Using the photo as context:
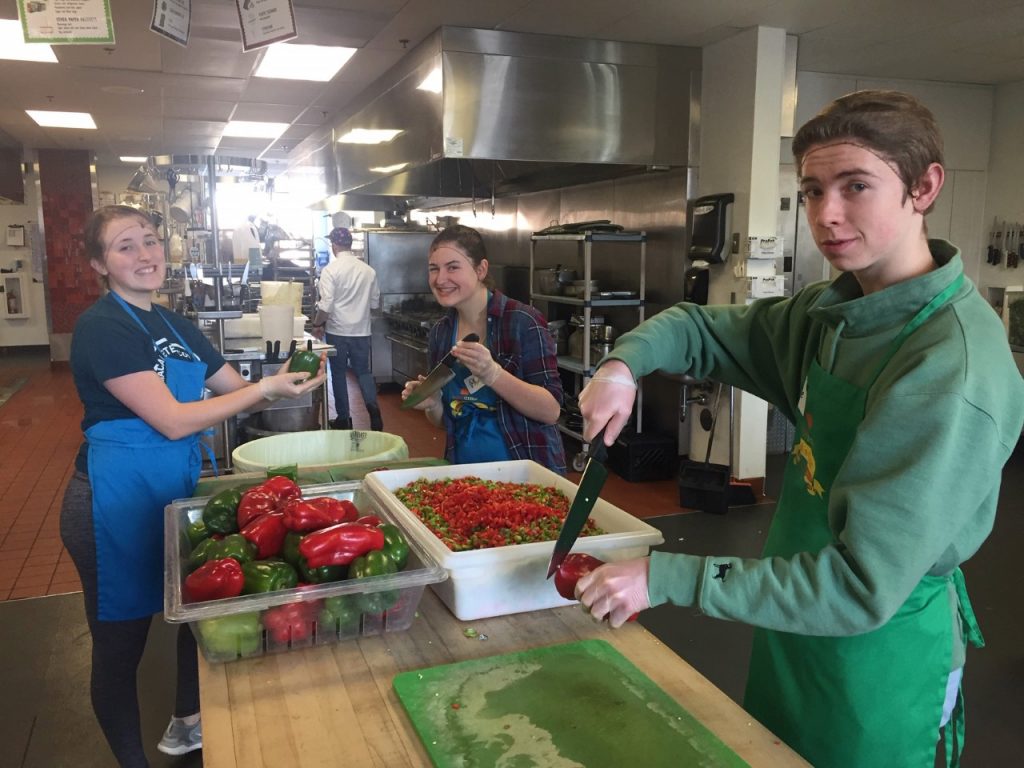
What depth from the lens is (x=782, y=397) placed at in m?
1.69

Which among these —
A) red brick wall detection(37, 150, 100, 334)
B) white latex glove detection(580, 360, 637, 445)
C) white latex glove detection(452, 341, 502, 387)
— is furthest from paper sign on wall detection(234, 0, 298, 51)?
red brick wall detection(37, 150, 100, 334)

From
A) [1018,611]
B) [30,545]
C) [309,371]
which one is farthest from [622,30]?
[30,545]

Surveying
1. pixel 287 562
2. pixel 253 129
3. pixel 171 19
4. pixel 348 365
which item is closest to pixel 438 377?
pixel 287 562

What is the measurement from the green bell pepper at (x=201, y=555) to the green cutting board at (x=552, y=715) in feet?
1.48

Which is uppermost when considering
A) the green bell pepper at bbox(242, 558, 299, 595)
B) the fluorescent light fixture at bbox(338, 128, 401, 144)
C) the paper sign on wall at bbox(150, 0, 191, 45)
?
the fluorescent light fixture at bbox(338, 128, 401, 144)

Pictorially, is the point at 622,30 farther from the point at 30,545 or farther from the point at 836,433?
the point at 30,545

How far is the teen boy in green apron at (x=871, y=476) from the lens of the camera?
1045 millimetres

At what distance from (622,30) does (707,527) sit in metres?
2.96

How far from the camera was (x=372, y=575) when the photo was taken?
141 centimetres

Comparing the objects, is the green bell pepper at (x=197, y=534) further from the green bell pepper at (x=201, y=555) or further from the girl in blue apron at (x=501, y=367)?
the girl in blue apron at (x=501, y=367)

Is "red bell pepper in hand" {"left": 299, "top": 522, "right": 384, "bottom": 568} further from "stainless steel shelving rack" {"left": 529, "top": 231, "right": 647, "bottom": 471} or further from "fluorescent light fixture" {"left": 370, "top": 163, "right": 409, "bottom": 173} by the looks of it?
"fluorescent light fixture" {"left": 370, "top": 163, "right": 409, "bottom": 173}

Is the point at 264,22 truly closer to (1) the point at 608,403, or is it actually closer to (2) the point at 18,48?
(1) the point at 608,403

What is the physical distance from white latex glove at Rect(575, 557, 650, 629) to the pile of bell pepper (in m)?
0.41

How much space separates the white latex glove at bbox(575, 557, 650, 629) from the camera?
1139mm
